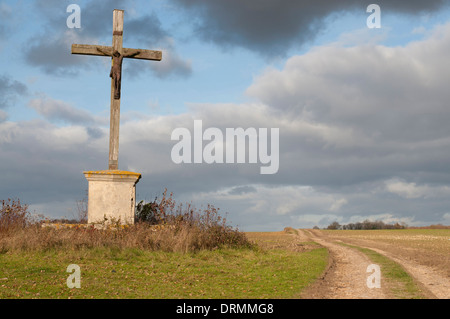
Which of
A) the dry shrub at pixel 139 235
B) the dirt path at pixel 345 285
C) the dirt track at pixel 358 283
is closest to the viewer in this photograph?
the dirt path at pixel 345 285

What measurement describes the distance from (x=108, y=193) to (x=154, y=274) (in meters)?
5.24

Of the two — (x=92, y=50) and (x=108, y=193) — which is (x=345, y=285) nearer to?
(x=108, y=193)

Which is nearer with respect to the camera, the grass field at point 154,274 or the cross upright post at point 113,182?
the grass field at point 154,274

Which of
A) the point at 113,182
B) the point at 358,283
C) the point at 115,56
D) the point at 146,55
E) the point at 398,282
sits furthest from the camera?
the point at 146,55

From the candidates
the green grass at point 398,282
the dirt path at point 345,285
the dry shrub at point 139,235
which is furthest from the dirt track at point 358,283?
the dry shrub at point 139,235

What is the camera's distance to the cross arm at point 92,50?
1767 cm

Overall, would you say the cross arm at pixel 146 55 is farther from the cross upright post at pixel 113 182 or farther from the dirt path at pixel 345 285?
the dirt path at pixel 345 285

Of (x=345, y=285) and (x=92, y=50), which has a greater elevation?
(x=92, y=50)

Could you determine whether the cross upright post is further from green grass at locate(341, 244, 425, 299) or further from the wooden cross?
green grass at locate(341, 244, 425, 299)

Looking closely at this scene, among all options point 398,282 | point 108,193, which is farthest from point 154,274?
point 398,282

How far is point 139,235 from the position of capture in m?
16.1

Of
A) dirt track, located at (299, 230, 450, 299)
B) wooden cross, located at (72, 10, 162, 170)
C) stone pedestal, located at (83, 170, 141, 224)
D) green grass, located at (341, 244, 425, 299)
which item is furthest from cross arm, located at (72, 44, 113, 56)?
green grass, located at (341, 244, 425, 299)
